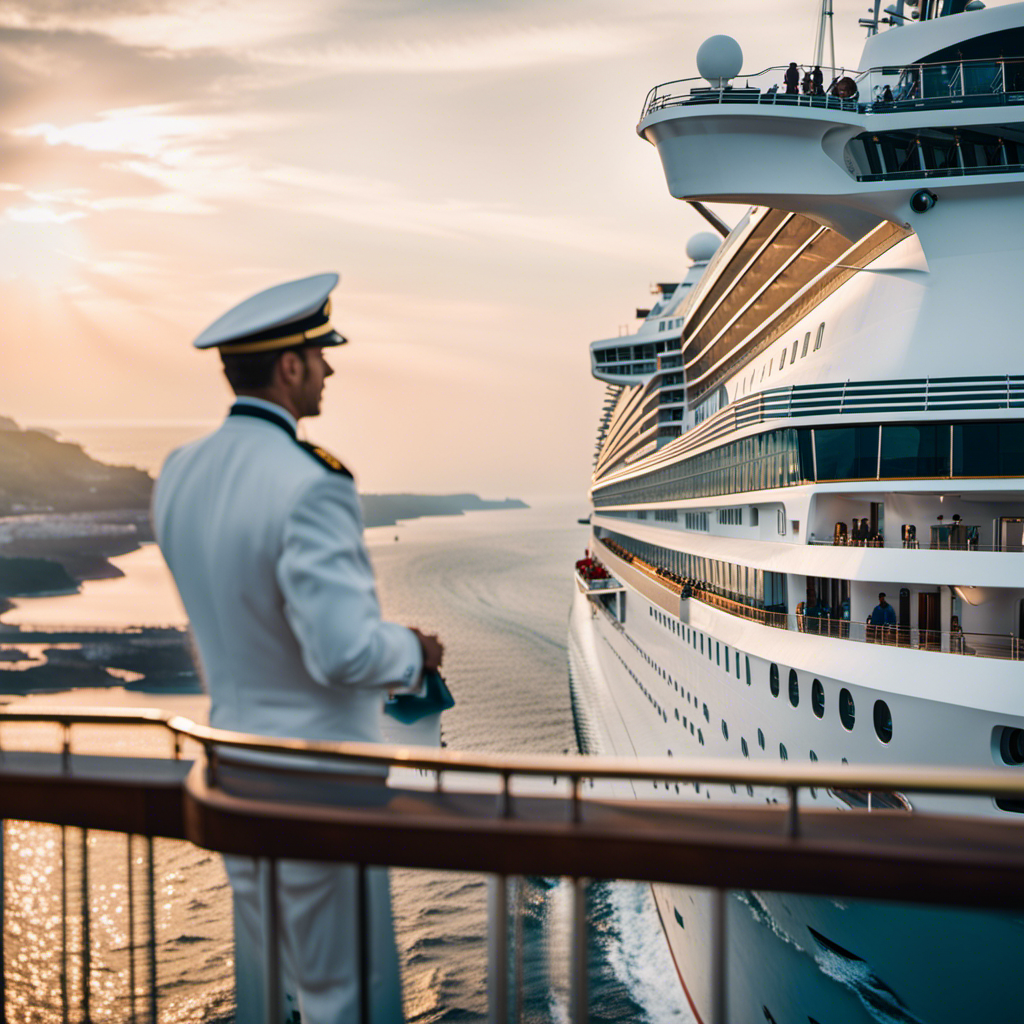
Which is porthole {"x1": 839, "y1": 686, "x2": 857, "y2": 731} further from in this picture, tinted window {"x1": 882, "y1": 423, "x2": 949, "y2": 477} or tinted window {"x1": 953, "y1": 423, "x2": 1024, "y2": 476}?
tinted window {"x1": 953, "y1": 423, "x2": 1024, "y2": 476}

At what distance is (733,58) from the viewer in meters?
16.1

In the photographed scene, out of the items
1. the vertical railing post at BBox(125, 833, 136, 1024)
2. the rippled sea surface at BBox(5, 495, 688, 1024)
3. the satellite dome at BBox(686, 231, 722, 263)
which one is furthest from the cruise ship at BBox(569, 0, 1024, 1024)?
the satellite dome at BBox(686, 231, 722, 263)

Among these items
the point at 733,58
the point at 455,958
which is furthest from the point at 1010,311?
the point at 455,958

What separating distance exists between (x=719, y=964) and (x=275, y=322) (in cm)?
205

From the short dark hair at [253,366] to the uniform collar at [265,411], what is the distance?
1.8 inches

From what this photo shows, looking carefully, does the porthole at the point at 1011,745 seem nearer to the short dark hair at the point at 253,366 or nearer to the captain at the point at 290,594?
the captain at the point at 290,594

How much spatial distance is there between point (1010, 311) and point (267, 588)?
12.6 meters

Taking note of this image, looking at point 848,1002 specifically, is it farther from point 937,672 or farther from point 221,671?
point 221,671

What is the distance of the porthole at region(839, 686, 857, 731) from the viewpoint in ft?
39.2

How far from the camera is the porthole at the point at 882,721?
445 inches

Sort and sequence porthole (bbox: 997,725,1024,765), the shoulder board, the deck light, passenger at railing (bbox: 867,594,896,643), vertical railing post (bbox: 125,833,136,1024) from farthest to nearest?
the deck light, passenger at railing (bbox: 867,594,896,643), porthole (bbox: 997,725,1024,765), vertical railing post (bbox: 125,833,136,1024), the shoulder board

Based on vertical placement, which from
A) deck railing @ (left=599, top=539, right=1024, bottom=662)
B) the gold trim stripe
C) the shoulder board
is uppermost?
the gold trim stripe

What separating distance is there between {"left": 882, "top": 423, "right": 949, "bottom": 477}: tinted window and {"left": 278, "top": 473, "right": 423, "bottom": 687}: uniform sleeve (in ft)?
35.4

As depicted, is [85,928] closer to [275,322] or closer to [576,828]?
[576,828]
